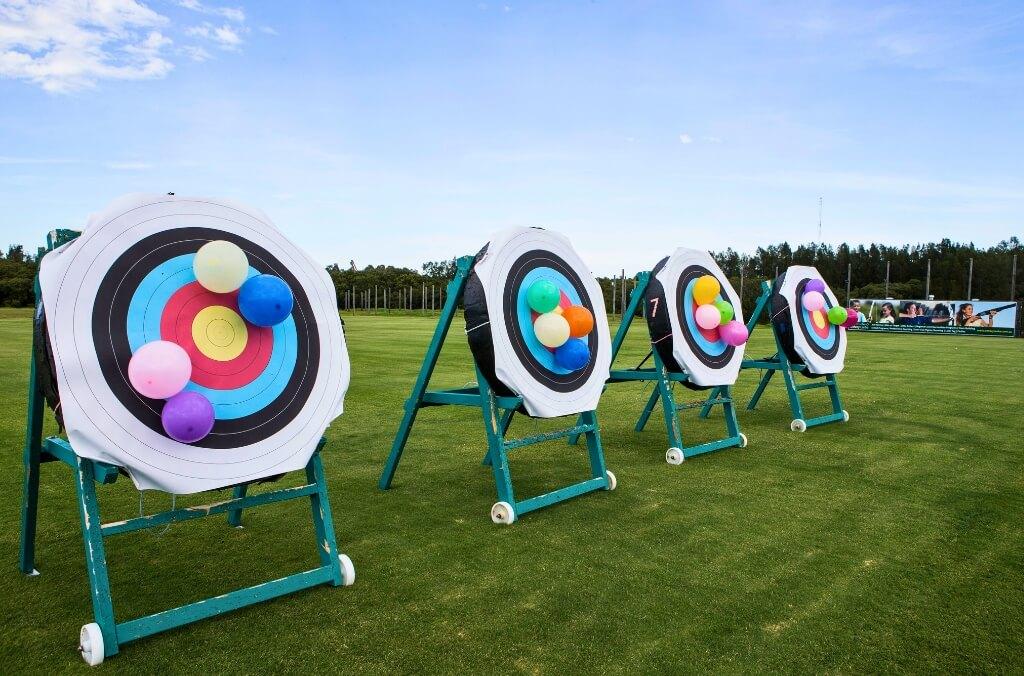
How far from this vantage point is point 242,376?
3.28 metres

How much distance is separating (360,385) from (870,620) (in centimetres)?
869

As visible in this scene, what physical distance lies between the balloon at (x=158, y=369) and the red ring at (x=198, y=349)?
19cm

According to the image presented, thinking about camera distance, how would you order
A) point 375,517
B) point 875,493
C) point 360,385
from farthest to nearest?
point 360,385 → point 875,493 → point 375,517

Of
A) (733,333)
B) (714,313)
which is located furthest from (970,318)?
(714,313)

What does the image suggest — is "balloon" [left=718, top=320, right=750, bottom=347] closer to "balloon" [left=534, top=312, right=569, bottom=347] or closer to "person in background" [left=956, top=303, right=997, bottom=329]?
"balloon" [left=534, top=312, right=569, bottom=347]

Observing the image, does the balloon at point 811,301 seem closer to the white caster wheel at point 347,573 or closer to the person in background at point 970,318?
the white caster wheel at point 347,573

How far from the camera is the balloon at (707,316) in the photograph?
6641mm

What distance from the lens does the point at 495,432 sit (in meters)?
4.57

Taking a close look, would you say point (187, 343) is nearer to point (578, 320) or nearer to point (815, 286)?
point (578, 320)

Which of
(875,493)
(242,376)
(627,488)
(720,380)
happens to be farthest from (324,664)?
(720,380)

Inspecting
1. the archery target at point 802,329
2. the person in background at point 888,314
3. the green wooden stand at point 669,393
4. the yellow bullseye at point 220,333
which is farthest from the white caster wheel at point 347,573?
the person in background at point 888,314

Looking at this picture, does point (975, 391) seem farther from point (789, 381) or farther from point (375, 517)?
point (375, 517)

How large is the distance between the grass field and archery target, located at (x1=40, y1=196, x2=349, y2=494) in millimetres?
732

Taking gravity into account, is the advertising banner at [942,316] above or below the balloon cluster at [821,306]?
below
